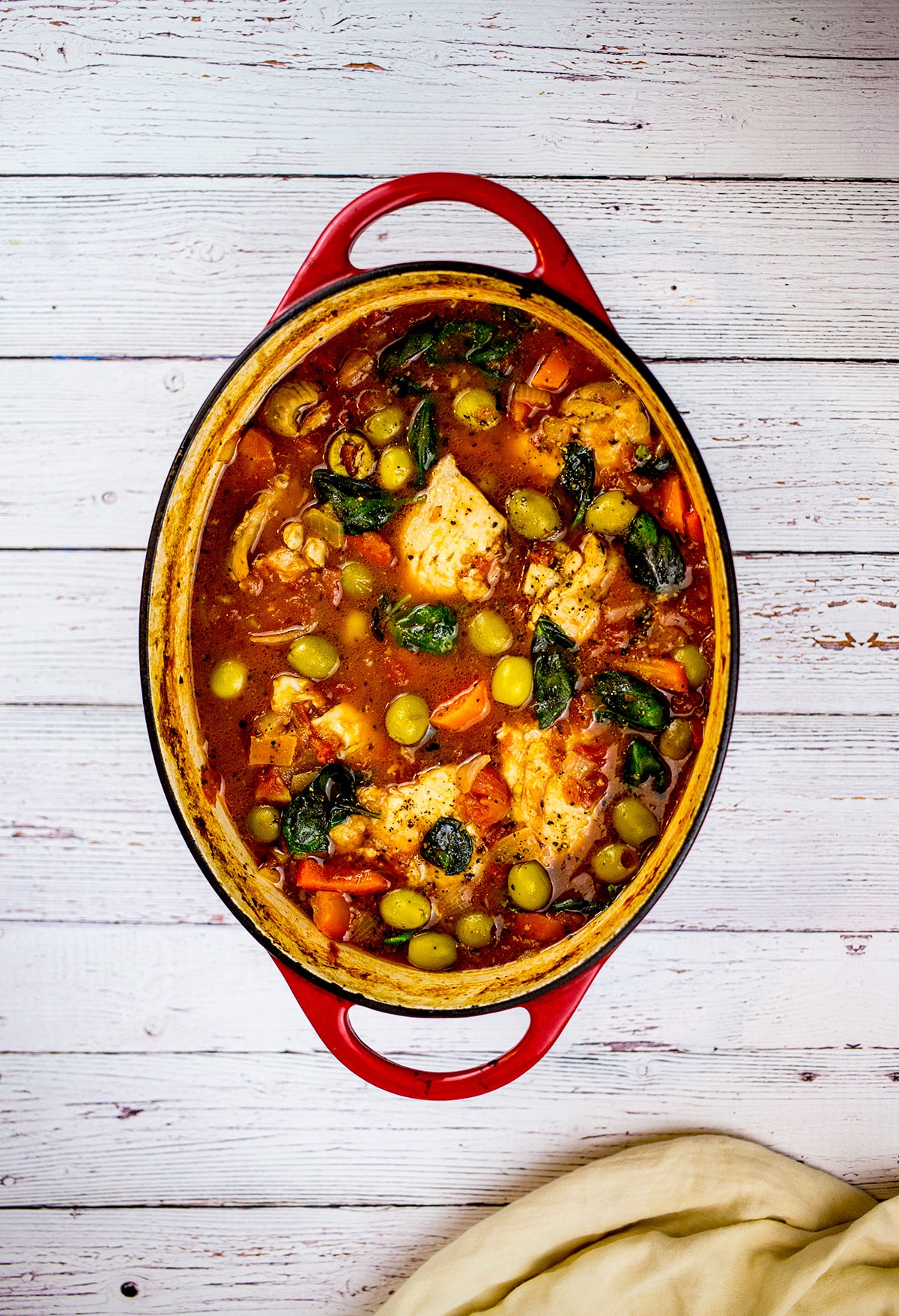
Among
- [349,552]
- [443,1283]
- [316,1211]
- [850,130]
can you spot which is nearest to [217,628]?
[349,552]

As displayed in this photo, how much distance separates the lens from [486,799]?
6.75 ft

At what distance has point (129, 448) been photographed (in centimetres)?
222

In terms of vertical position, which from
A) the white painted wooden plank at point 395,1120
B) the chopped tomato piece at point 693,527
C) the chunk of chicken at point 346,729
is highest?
the chopped tomato piece at point 693,527

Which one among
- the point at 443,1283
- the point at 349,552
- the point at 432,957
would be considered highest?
the point at 349,552

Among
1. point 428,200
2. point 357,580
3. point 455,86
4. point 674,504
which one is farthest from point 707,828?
point 455,86

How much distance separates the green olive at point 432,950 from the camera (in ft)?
6.70

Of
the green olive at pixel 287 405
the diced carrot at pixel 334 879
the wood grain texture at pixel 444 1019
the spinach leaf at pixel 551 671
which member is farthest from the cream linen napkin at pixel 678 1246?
the green olive at pixel 287 405

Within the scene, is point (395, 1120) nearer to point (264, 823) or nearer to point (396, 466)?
point (264, 823)

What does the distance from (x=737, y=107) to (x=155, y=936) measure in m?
2.38

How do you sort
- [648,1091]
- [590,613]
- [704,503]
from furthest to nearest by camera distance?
[648,1091] < [590,613] < [704,503]

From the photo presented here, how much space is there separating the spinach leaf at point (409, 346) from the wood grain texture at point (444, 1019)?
4.49ft

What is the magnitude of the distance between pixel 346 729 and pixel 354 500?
48 cm

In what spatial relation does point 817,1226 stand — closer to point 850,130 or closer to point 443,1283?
point 443,1283

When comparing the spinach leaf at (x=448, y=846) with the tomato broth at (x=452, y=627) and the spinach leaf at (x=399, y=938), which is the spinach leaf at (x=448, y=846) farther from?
the spinach leaf at (x=399, y=938)
